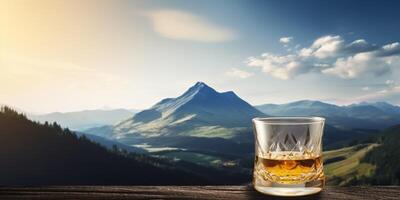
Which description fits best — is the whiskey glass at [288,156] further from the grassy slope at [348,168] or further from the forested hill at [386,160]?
the grassy slope at [348,168]

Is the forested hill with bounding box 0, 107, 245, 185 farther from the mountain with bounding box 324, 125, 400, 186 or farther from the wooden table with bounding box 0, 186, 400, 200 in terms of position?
the wooden table with bounding box 0, 186, 400, 200

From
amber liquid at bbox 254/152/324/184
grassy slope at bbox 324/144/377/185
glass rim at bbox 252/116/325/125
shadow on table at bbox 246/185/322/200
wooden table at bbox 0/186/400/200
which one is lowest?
grassy slope at bbox 324/144/377/185

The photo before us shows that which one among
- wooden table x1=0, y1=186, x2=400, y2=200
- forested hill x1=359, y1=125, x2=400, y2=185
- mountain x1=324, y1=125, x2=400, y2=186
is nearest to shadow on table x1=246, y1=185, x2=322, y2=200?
wooden table x1=0, y1=186, x2=400, y2=200

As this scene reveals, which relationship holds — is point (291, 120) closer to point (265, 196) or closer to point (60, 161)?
point (265, 196)

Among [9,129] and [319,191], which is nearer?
[319,191]

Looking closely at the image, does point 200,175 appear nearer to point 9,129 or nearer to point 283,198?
point 9,129

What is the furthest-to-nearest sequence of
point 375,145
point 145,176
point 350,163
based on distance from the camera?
point 375,145
point 350,163
point 145,176

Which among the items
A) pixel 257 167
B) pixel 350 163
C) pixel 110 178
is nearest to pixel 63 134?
pixel 110 178

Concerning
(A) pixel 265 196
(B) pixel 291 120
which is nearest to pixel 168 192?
(A) pixel 265 196
